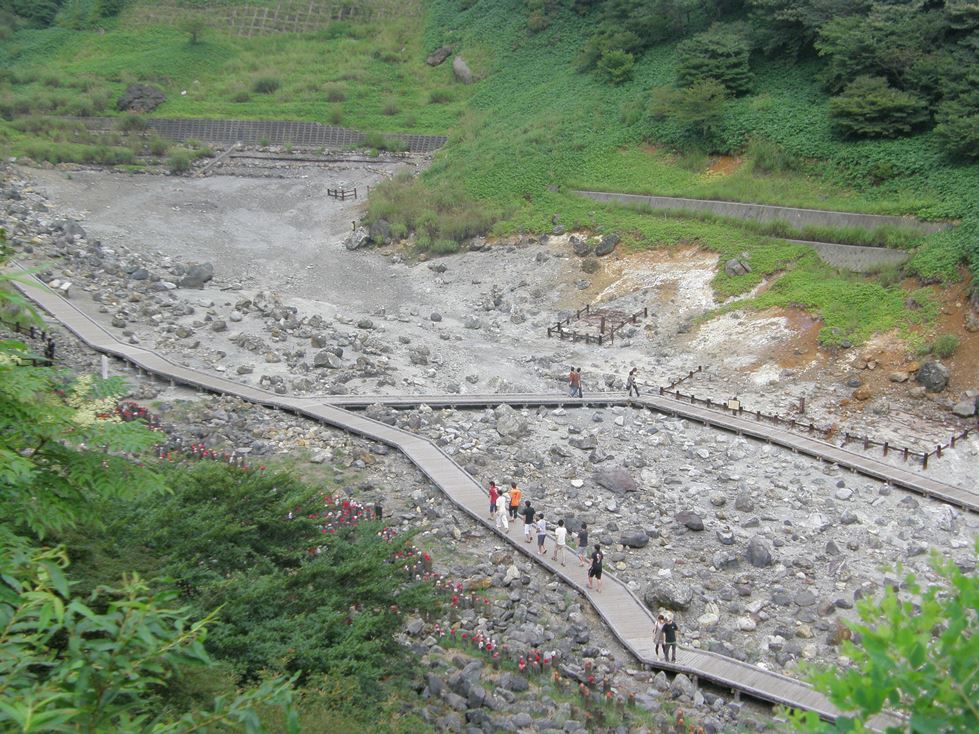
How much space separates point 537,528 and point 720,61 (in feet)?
94.1

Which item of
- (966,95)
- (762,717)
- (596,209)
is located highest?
(966,95)

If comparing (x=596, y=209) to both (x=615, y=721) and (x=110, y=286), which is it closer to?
(x=110, y=286)

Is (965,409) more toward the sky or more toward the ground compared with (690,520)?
more toward the sky

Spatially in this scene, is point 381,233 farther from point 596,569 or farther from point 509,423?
point 596,569

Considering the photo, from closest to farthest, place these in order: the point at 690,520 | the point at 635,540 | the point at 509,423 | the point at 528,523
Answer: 1. the point at 528,523
2. the point at 635,540
3. the point at 690,520
4. the point at 509,423

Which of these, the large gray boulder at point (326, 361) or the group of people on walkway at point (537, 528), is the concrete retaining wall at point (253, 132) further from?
the group of people on walkway at point (537, 528)

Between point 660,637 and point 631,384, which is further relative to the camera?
point 631,384

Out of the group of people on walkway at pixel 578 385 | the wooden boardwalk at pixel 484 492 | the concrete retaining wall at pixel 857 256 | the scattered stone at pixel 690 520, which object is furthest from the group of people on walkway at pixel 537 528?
the concrete retaining wall at pixel 857 256

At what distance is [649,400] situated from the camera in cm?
2552

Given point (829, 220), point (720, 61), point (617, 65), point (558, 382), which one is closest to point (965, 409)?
point (558, 382)

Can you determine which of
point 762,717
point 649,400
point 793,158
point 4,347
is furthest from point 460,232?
point 4,347

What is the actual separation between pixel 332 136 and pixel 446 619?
144 ft

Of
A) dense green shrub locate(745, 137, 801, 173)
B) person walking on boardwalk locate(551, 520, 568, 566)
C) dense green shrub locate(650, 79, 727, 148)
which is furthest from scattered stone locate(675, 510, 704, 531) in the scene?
dense green shrub locate(650, 79, 727, 148)

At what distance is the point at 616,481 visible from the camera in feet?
69.5
